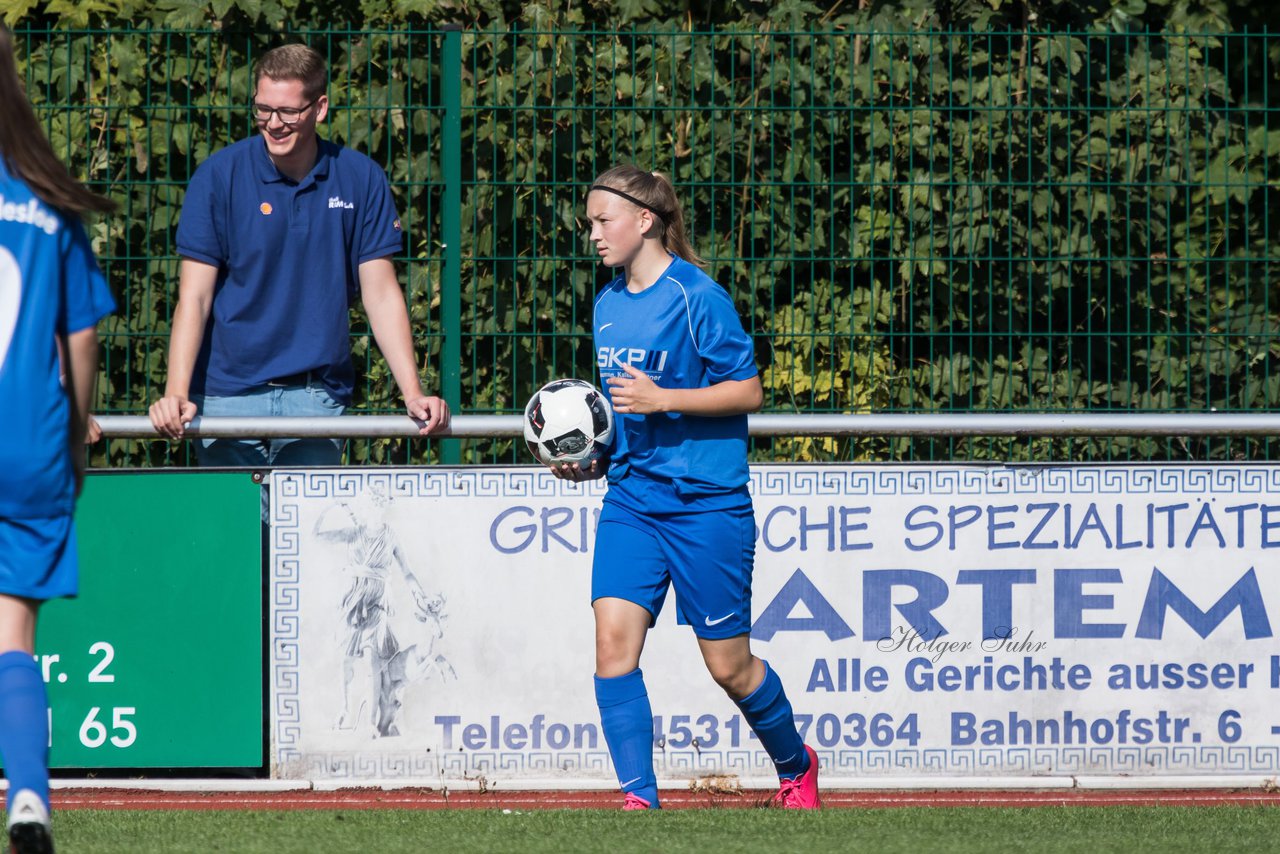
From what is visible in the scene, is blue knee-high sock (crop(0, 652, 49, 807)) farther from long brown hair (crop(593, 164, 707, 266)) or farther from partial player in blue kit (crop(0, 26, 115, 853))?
long brown hair (crop(593, 164, 707, 266))

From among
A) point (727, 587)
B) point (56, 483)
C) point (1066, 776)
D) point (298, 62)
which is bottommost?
point (1066, 776)

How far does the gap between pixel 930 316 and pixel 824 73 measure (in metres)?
1.05

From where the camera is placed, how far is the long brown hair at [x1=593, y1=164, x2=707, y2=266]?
5.57 m

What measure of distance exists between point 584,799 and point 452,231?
2.23 m

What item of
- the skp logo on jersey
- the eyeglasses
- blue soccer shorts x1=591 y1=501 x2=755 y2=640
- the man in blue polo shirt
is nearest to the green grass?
blue soccer shorts x1=591 y1=501 x2=755 y2=640

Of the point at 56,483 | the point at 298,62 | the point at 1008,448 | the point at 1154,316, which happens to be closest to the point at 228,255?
the point at 298,62

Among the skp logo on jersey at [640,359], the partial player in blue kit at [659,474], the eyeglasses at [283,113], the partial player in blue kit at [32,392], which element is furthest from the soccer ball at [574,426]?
the partial player in blue kit at [32,392]

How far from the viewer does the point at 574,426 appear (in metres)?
5.57

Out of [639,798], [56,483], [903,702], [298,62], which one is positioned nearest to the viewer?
[56,483]

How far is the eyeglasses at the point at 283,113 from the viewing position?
20.3 feet

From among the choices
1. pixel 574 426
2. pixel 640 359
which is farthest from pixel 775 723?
pixel 640 359

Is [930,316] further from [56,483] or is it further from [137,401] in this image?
[56,483]

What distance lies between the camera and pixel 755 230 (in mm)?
6977

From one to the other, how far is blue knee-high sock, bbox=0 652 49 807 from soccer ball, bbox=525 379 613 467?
2.14 metres
